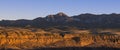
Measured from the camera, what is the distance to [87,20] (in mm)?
105375

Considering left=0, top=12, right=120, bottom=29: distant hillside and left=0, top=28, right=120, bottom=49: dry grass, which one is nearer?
left=0, top=28, right=120, bottom=49: dry grass

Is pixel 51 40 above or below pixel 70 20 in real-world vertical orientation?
below

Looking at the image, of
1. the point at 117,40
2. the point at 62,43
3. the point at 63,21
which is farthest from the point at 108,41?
the point at 63,21

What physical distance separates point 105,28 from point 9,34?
33.0m

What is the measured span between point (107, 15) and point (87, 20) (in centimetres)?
659

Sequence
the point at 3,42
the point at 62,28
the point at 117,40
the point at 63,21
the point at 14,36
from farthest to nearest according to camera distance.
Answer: the point at 63,21 < the point at 62,28 < the point at 117,40 < the point at 14,36 < the point at 3,42

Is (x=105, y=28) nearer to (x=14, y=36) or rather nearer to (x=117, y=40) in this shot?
(x=117, y=40)

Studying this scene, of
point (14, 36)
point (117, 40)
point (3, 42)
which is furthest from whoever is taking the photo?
point (117, 40)

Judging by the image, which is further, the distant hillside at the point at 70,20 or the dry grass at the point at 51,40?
the distant hillside at the point at 70,20

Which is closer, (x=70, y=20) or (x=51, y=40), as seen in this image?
(x=51, y=40)

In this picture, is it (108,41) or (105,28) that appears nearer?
(108,41)

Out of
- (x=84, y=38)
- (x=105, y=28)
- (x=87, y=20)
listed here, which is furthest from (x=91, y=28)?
(x=84, y=38)

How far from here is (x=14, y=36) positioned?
2297 inches

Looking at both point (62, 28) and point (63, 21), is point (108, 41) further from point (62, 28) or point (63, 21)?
point (63, 21)
